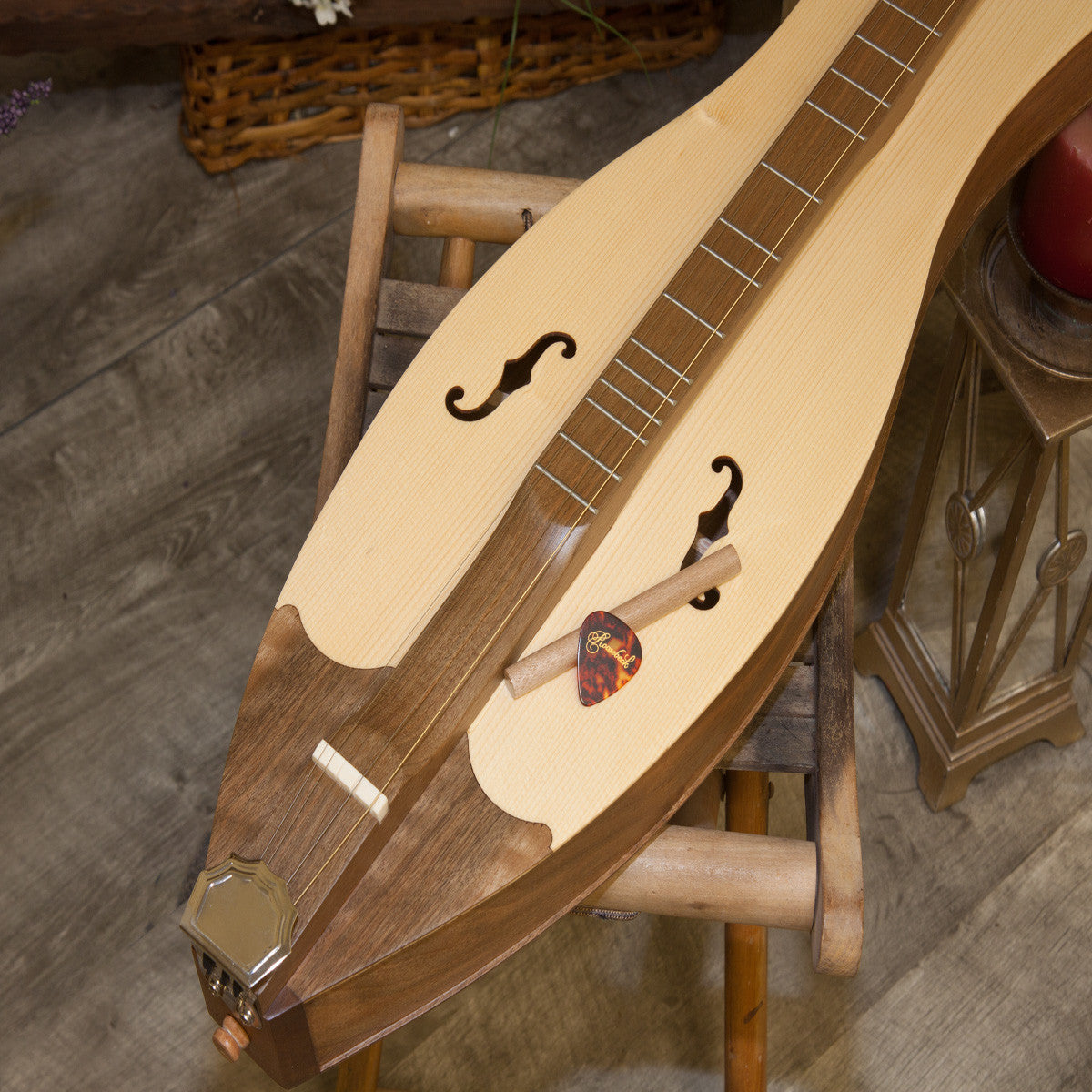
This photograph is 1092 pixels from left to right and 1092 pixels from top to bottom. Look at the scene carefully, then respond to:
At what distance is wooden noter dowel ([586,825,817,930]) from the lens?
97 centimetres

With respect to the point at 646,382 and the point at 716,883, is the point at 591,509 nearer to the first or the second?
the point at 646,382

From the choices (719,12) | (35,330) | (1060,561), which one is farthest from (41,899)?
(719,12)

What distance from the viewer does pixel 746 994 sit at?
1126 millimetres

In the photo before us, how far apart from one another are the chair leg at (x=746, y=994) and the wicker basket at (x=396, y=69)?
1347 mm

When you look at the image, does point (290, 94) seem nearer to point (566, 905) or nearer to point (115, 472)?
point (115, 472)

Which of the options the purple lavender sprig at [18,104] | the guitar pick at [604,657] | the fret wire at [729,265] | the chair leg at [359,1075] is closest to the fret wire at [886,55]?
the fret wire at [729,265]

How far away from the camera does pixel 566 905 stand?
0.91 m

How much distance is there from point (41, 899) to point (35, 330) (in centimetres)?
90

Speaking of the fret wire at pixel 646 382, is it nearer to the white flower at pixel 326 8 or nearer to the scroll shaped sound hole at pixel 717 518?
the scroll shaped sound hole at pixel 717 518

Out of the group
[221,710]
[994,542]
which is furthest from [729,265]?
[221,710]

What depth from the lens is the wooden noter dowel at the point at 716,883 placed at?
97 cm

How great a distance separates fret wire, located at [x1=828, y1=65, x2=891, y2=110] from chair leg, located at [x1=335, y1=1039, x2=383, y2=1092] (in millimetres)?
1090

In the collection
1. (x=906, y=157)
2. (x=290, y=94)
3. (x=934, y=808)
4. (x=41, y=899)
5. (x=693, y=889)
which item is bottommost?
(x=41, y=899)

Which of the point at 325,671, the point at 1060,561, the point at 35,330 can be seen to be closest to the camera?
the point at 325,671
